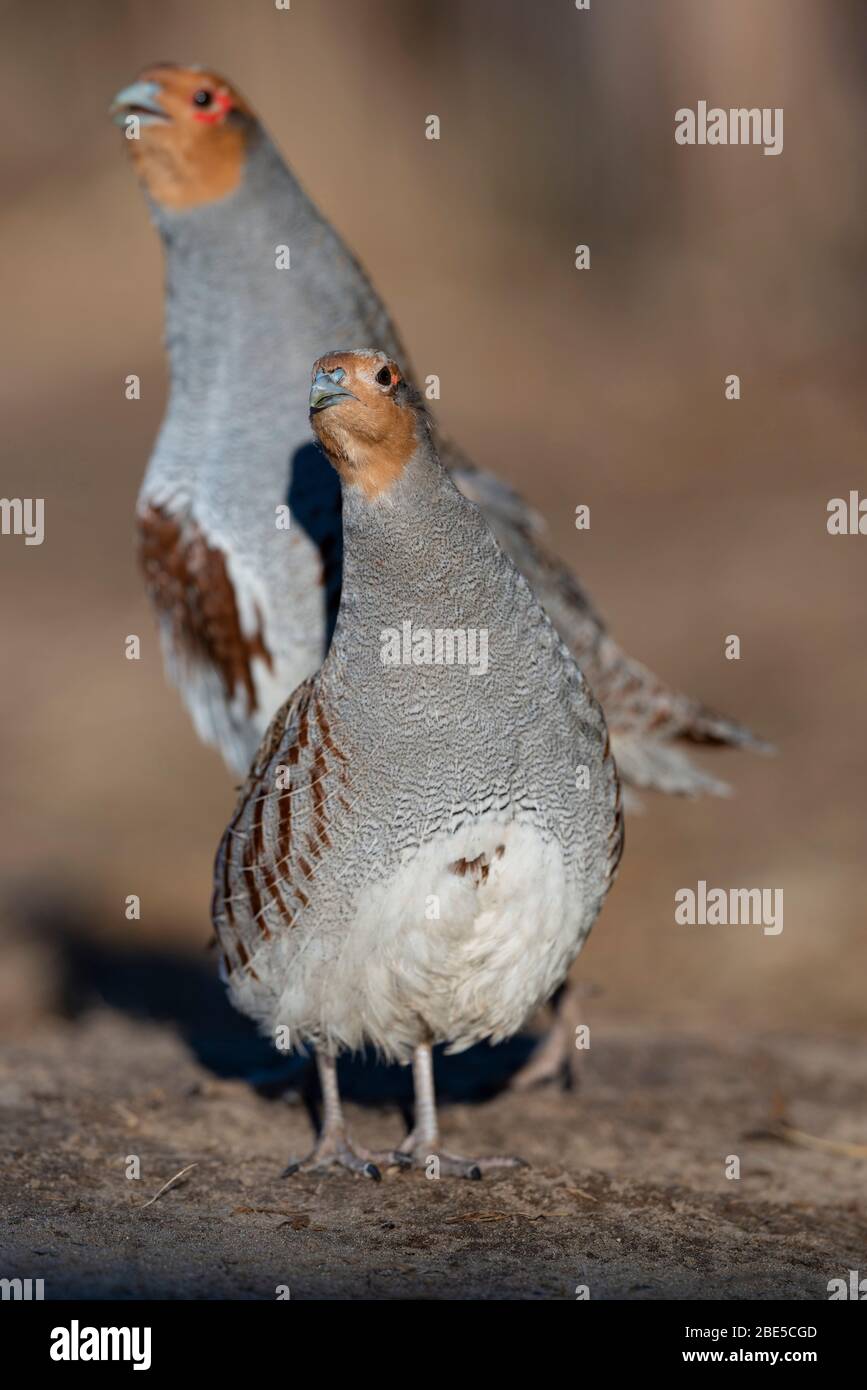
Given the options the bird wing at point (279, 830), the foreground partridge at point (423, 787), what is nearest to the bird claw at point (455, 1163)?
the foreground partridge at point (423, 787)

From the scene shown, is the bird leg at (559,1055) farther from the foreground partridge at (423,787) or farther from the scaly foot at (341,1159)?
the foreground partridge at (423,787)

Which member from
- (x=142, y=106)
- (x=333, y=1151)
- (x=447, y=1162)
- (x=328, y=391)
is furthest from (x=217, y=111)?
(x=447, y=1162)

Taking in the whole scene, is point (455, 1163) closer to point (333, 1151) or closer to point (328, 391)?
point (333, 1151)

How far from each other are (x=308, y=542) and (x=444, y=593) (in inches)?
61.6

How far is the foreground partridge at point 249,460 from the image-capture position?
6.24 metres

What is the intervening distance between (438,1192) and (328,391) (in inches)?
102

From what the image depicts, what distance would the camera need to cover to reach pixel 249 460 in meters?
6.38

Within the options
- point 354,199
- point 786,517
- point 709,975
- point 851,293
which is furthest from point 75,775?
point 354,199

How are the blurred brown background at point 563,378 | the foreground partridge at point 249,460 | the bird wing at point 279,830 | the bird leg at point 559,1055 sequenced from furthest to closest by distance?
the blurred brown background at point 563,378, the bird leg at point 559,1055, the foreground partridge at point 249,460, the bird wing at point 279,830

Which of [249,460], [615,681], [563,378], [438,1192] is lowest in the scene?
[438,1192]

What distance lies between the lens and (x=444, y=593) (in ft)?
15.4

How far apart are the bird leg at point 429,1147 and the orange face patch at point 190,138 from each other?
11.3 ft

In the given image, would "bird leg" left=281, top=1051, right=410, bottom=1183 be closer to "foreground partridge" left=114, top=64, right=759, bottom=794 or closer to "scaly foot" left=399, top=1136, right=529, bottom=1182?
"scaly foot" left=399, top=1136, right=529, bottom=1182
